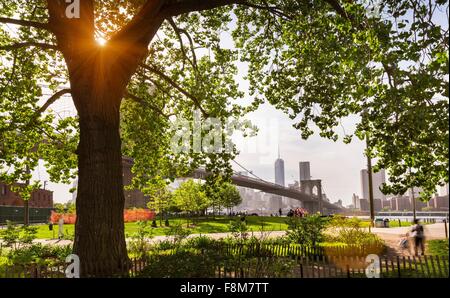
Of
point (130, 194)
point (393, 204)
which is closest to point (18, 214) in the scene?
point (130, 194)

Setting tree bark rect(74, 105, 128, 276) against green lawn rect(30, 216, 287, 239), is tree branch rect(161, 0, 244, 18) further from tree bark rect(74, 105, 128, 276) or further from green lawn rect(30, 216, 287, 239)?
green lawn rect(30, 216, 287, 239)

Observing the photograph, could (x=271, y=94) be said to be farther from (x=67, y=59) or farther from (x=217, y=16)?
(x=67, y=59)

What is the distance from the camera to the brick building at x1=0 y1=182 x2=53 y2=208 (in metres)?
63.7

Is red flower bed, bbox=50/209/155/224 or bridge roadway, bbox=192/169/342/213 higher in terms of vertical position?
bridge roadway, bbox=192/169/342/213

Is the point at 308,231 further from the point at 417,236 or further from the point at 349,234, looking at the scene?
the point at 417,236

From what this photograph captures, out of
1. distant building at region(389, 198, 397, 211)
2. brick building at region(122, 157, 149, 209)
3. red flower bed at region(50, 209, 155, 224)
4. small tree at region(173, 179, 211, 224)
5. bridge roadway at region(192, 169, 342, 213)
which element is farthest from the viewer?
distant building at region(389, 198, 397, 211)

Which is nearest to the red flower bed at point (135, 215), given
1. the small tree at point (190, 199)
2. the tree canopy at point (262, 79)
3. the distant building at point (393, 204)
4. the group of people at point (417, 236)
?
the small tree at point (190, 199)

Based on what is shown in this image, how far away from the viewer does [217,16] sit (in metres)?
17.6

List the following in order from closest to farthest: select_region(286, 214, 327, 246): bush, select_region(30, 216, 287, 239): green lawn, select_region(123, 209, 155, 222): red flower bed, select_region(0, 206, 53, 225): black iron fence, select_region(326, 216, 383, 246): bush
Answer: select_region(326, 216, 383, 246): bush < select_region(286, 214, 327, 246): bush < select_region(30, 216, 287, 239): green lawn < select_region(123, 209, 155, 222): red flower bed < select_region(0, 206, 53, 225): black iron fence

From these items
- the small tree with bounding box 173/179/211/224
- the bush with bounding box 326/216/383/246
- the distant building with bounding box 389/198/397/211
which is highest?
the small tree with bounding box 173/179/211/224

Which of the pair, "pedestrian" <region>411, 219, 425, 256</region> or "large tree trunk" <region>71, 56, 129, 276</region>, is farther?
"pedestrian" <region>411, 219, 425, 256</region>

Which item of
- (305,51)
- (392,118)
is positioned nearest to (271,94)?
(305,51)

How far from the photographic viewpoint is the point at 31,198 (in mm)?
75688

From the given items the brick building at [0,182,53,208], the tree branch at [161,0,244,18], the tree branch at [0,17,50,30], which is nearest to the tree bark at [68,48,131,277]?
the tree branch at [0,17,50,30]
